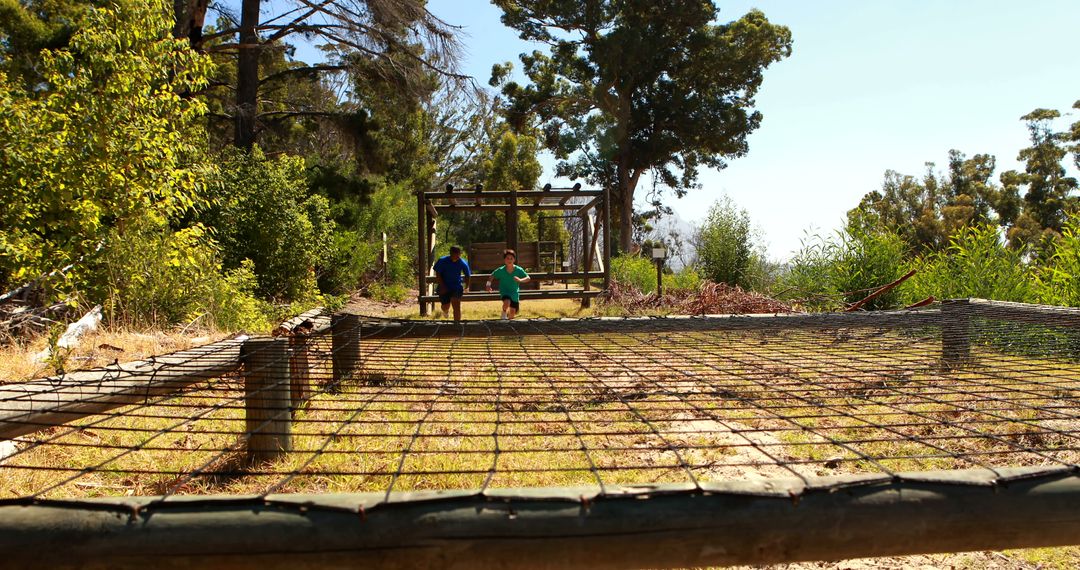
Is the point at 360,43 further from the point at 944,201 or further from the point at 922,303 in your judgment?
the point at 944,201

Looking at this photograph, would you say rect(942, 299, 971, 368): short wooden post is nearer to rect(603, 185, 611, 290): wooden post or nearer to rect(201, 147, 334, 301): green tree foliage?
rect(603, 185, 611, 290): wooden post

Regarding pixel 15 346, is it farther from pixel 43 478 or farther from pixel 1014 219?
pixel 1014 219

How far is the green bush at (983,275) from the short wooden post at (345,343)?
6.37 metres

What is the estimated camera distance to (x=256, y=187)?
32.0 ft

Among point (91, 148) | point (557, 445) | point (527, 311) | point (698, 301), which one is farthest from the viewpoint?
point (527, 311)

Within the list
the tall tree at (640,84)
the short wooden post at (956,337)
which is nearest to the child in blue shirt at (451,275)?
the short wooden post at (956,337)

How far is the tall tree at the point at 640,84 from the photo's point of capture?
1973 cm

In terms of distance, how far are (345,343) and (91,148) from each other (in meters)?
3.42

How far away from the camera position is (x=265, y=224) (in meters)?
9.77

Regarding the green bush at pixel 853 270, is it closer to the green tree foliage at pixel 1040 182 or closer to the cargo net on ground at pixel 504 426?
the cargo net on ground at pixel 504 426

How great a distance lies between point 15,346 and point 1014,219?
1300 inches

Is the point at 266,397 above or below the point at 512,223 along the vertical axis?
below

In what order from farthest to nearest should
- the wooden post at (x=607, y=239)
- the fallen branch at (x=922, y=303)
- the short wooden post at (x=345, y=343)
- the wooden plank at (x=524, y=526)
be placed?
the wooden post at (x=607, y=239), the fallen branch at (x=922, y=303), the short wooden post at (x=345, y=343), the wooden plank at (x=524, y=526)

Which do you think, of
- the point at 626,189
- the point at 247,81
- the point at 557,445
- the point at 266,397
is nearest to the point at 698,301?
the point at 557,445
